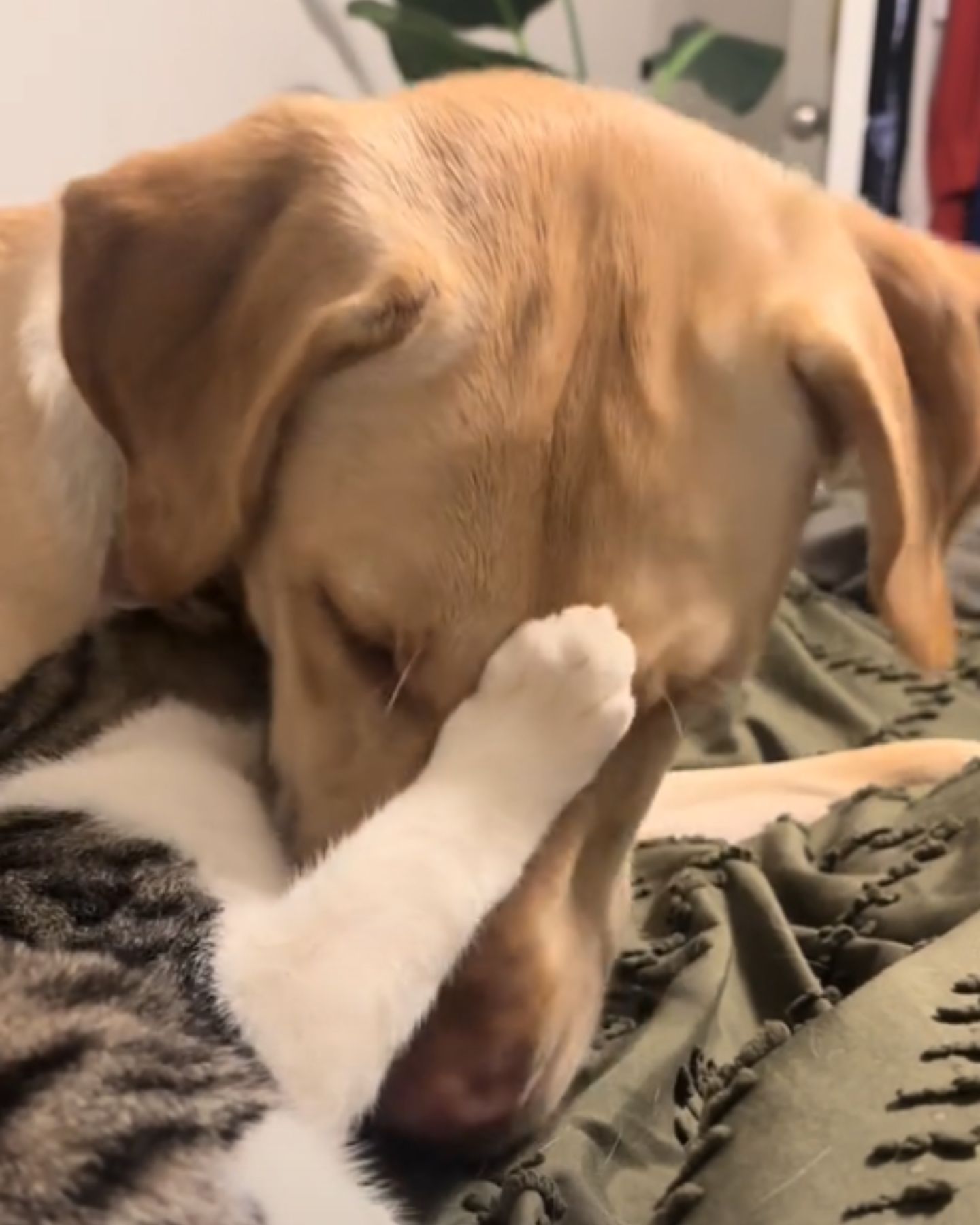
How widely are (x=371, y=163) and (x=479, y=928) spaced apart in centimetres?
57

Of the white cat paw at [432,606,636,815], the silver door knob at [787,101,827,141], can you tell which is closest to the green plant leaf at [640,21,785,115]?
the silver door knob at [787,101,827,141]

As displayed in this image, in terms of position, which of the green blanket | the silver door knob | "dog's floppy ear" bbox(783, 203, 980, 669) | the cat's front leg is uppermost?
"dog's floppy ear" bbox(783, 203, 980, 669)

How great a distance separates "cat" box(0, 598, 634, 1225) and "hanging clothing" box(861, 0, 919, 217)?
2939 millimetres

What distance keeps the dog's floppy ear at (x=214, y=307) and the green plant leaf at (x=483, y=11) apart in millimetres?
2300

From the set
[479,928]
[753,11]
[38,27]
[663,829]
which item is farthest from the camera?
[753,11]

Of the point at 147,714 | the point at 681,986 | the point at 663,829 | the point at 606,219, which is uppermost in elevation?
the point at 606,219

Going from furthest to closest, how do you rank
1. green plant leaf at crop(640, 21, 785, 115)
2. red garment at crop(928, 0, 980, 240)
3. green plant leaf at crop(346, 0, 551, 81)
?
red garment at crop(928, 0, 980, 240) < green plant leaf at crop(640, 21, 785, 115) < green plant leaf at crop(346, 0, 551, 81)

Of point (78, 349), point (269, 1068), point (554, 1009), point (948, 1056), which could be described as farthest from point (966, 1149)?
point (78, 349)

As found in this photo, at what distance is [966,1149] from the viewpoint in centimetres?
106

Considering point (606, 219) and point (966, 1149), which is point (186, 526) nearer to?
point (606, 219)

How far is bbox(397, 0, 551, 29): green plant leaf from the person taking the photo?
339 centimetres

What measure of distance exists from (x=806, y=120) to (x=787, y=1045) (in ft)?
9.05

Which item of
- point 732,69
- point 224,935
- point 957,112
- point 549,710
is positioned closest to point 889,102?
point 957,112

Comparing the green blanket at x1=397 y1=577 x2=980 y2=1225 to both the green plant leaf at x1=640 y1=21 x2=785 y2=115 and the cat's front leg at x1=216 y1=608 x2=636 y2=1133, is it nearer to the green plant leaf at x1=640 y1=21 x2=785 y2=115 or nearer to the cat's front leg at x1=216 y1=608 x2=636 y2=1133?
the cat's front leg at x1=216 y1=608 x2=636 y2=1133
